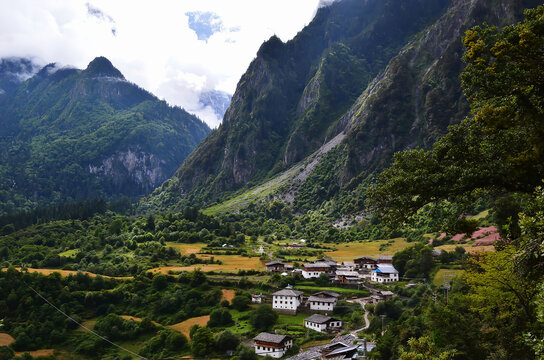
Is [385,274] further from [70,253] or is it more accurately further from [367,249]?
[70,253]

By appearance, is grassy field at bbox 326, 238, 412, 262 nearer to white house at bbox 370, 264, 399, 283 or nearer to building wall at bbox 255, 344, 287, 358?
white house at bbox 370, 264, 399, 283

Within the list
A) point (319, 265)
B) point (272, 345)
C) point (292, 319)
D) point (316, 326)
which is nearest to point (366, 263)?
point (319, 265)

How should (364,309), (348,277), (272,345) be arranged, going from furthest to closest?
1. (348,277)
2. (364,309)
3. (272,345)

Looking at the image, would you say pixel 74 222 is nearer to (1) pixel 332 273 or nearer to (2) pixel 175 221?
(2) pixel 175 221

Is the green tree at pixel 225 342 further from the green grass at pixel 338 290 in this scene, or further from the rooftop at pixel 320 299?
the green grass at pixel 338 290

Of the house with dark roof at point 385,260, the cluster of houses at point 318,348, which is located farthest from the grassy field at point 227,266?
the cluster of houses at point 318,348

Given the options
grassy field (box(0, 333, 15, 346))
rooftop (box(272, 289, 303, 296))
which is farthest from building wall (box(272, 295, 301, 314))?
grassy field (box(0, 333, 15, 346))
